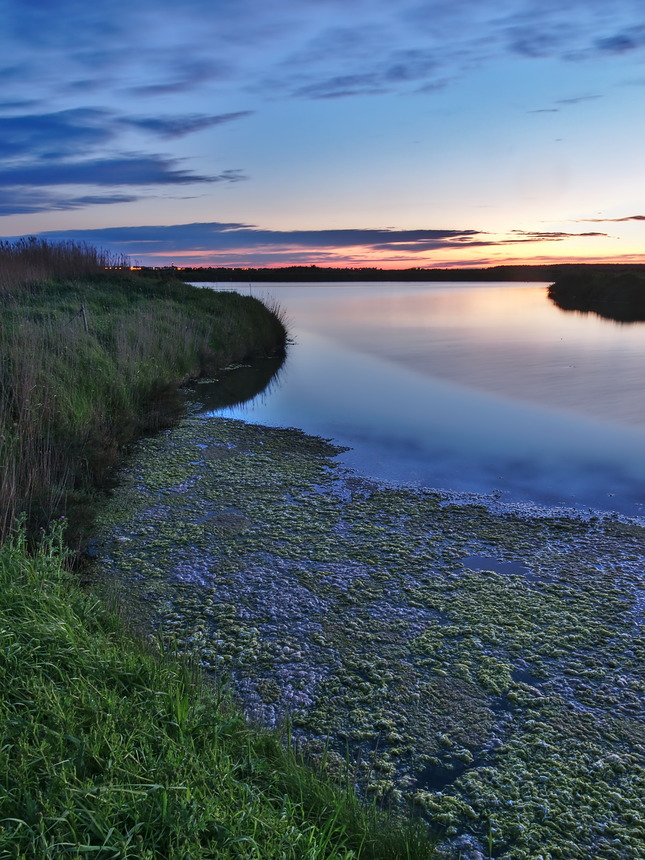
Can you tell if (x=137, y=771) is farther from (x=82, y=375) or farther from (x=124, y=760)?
(x=82, y=375)

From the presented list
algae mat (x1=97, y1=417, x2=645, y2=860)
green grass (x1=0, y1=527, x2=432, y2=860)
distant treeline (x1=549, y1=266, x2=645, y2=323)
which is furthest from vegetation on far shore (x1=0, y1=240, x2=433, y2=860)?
distant treeline (x1=549, y1=266, x2=645, y2=323)

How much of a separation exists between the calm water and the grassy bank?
5.43 ft

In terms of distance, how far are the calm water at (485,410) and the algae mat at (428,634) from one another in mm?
1092

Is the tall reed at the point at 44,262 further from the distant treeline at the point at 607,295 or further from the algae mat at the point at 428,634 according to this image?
the distant treeline at the point at 607,295

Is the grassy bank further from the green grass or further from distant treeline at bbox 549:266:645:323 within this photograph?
distant treeline at bbox 549:266:645:323

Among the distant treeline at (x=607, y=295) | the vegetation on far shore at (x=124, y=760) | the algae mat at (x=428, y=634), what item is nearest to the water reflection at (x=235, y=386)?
the algae mat at (x=428, y=634)

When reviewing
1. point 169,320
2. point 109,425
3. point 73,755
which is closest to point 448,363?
point 169,320

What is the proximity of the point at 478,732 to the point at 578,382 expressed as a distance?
12.1m

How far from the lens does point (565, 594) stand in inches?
157

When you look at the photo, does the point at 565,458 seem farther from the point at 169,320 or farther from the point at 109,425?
the point at 169,320

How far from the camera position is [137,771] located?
1904mm

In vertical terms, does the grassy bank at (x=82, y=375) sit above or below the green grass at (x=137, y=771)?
above

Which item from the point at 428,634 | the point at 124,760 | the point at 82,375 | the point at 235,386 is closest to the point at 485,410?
the point at 235,386

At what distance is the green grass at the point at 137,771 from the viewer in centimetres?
170
